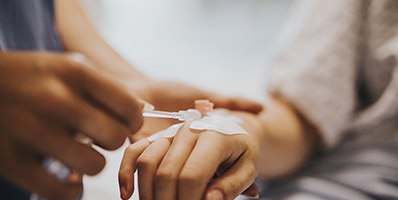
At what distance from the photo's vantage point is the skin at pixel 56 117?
0.22m

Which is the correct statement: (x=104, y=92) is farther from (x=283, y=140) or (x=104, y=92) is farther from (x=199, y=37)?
(x=199, y=37)

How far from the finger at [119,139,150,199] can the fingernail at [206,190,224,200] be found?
0.05 metres

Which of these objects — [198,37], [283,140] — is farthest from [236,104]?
[198,37]

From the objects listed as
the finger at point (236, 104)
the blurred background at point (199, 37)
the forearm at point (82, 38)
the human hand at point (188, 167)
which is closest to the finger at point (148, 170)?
the human hand at point (188, 167)

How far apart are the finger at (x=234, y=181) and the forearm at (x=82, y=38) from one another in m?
0.22

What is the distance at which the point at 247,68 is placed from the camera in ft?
3.09

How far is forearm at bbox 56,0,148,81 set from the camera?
542mm

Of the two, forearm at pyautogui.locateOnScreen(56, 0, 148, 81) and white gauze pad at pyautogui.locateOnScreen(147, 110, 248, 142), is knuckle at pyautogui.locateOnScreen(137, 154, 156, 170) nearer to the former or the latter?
white gauze pad at pyautogui.locateOnScreen(147, 110, 248, 142)

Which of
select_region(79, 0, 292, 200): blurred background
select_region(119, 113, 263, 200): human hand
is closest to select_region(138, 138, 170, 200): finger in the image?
select_region(119, 113, 263, 200): human hand

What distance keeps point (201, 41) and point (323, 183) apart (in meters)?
0.58

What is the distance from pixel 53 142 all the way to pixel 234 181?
123mm

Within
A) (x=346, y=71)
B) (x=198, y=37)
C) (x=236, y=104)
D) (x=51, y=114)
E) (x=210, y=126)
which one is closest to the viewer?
(x=51, y=114)

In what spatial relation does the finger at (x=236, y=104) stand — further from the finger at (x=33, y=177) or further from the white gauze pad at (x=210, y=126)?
the finger at (x=33, y=177)

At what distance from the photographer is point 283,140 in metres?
0.56
